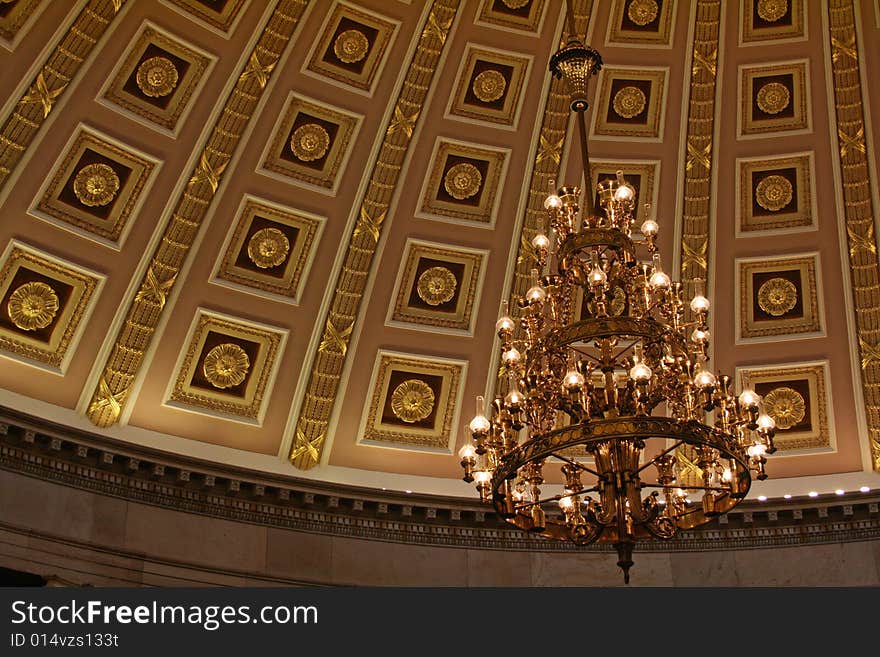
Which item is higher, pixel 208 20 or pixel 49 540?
pixel 208 20

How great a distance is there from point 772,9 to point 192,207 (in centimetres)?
879

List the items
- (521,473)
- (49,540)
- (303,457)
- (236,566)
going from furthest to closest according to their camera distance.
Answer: (303,457) < (236,566) < (49,540) < (521,473)

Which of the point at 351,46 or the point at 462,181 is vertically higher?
the point at 351,46

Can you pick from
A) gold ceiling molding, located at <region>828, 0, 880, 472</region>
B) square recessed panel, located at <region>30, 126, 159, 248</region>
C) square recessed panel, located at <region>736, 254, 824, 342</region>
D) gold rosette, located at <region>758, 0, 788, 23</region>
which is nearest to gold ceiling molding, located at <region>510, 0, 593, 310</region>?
gold rosette, located at <region>758, 0, 788, 23</region>

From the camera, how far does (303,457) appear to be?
1652cm

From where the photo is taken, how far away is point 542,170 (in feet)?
57.1

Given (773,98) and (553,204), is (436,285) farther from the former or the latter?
(553,204)

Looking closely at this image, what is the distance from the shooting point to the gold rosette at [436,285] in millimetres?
17766

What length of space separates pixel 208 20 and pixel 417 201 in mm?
4093

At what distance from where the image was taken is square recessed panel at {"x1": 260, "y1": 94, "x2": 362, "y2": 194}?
661 inches

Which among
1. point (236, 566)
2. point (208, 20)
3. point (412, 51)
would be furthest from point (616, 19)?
point (236, 566)

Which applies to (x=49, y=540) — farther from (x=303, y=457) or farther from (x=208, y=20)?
(x=208, y=20)

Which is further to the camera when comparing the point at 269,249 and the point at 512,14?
the point at 269,249

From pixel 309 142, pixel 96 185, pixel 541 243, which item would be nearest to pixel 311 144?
pixel 309 142
